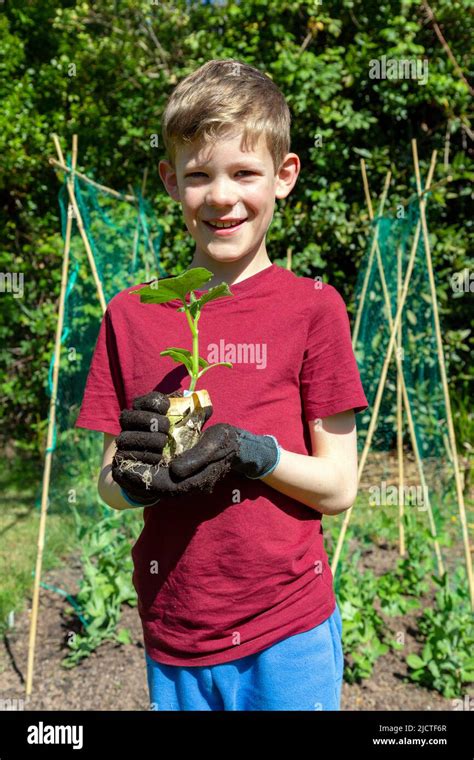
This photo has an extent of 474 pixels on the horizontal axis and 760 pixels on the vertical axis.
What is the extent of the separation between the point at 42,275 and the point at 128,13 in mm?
2300

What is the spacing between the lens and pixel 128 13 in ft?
18.7

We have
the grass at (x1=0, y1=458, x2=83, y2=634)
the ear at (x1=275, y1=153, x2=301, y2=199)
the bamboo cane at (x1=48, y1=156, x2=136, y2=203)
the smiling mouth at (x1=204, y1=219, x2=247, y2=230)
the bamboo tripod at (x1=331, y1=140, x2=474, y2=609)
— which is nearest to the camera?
the smiling mouth at (x1=204, y1=219, x2=247, y2=230)

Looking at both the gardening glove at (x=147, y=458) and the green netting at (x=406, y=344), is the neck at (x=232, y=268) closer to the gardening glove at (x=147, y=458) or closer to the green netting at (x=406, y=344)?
the gardening glove at (x=147, y=458)

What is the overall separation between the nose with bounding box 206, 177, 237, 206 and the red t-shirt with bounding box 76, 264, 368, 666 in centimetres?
18

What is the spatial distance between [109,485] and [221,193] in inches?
24.9

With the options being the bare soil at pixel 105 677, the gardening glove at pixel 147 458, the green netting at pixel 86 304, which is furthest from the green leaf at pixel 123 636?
the gardening glove at pixel 147 458

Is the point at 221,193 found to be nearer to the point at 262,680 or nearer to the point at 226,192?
the point at 226,192

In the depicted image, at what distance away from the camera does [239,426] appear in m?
1.36

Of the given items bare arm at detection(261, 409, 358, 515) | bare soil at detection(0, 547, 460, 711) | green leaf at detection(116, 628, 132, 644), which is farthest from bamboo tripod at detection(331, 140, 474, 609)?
bare arm at detection(261, 409, 358, 515)

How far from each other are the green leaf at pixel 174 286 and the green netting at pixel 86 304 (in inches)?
94.1

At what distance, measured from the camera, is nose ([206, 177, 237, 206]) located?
1318mm

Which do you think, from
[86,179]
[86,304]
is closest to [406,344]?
[86,304]

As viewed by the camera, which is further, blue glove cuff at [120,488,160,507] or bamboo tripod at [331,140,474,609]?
bamboo tripod at [331,140,474,609]

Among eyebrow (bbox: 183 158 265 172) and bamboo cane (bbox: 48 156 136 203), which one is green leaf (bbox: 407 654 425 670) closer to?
eyebrow (bbox: 183 158 265 172)
